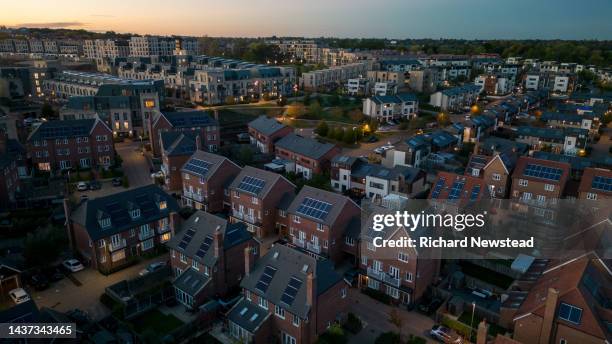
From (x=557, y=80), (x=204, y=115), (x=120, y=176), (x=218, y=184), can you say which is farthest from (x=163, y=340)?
(x=557, y=80)

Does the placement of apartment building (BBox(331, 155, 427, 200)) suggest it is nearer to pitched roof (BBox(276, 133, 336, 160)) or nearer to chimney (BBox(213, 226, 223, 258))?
pitched roof (BBox(276, 133, 336, 160))

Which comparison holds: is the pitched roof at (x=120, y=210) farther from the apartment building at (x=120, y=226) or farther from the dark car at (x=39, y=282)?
the dark car at (x=39, y=282)

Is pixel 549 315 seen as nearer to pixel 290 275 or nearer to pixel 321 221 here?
pixel 290 275

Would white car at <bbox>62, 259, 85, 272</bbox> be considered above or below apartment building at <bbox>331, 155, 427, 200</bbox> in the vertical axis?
below

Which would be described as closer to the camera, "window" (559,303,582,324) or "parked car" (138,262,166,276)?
"window" (559,303,582,324)

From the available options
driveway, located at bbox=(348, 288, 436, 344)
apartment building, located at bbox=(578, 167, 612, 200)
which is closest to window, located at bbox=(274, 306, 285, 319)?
driveway, located at bbox=(348, 288, 436, 344)

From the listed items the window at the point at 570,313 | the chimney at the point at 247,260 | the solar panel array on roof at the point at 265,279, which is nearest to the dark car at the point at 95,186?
the chimney at the point at 247,260
